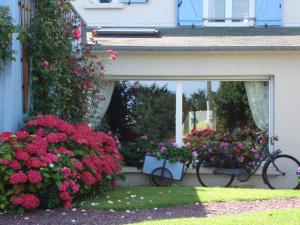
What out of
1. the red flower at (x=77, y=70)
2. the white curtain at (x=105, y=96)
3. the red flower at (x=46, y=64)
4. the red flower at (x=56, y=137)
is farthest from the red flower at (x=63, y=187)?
the white curtain at (x=105, y=96)

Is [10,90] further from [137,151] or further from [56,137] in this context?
[137,151]

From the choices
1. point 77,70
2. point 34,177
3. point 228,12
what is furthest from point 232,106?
point 34,177

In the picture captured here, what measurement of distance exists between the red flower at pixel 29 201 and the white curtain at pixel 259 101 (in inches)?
245

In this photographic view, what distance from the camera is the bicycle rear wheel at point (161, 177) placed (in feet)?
35.9

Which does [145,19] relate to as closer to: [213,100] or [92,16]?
[92,16]

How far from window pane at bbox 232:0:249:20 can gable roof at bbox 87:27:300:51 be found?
430mm

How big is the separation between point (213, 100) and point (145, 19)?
11.1 feet

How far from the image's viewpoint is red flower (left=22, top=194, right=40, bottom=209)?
672 cm

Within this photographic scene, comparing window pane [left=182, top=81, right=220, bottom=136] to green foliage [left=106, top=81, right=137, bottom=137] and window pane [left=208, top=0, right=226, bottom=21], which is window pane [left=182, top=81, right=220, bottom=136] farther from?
window pane [left=208, top=0, right=226, bottom=21]

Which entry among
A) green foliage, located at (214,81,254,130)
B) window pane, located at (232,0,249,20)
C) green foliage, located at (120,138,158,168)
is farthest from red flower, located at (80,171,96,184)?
window pane, located at (232,0,249,20)

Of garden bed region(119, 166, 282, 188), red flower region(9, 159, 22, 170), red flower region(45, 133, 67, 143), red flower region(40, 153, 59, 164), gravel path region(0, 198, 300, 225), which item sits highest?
red flower region(45, 133, 67, 143)

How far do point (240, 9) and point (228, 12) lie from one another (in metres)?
0.31

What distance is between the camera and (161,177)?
36.3ft

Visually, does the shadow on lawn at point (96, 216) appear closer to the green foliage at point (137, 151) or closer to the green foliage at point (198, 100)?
the green foliage at point (137, 151)
